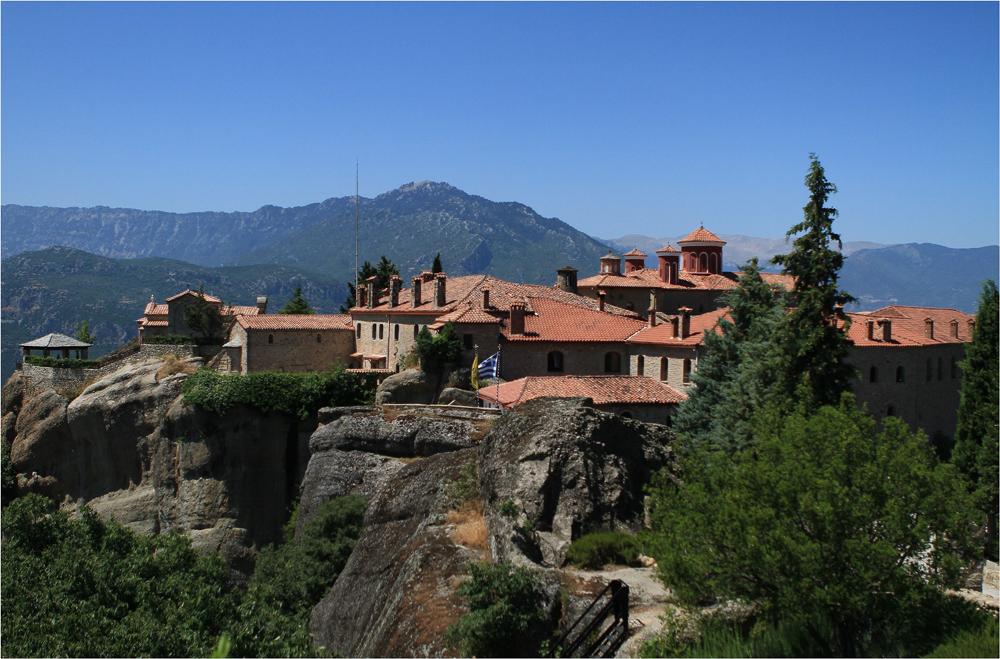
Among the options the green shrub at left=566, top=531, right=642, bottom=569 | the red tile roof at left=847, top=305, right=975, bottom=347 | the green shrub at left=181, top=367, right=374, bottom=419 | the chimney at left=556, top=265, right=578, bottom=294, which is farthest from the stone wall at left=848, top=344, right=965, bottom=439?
the green shrub at left=181, top=367, right=374, bottom=419

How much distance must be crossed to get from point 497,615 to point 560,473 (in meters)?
6.24

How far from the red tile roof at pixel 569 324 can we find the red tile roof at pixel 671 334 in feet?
4.22

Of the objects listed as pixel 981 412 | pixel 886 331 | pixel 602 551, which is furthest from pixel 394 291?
pixel 602 551

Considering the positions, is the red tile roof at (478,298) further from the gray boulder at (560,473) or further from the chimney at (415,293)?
the gray boulder at (560,473)

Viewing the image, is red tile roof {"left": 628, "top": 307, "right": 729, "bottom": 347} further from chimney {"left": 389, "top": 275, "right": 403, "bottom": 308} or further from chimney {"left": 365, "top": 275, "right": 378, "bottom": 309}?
chimney {"left": 365, "top": 275, "right": 378, "bottom": 309}

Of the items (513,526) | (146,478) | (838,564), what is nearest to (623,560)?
(513,526)

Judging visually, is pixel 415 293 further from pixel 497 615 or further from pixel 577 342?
pixel 497 615

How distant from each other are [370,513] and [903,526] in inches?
641

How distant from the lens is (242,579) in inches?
1614

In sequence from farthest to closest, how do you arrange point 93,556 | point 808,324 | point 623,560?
point 808,324 → point 93,556 → point 623,560

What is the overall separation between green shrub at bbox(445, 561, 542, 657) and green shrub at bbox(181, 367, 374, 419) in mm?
30144

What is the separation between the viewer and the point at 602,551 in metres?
17.8

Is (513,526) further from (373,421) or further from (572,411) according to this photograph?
(373,421)

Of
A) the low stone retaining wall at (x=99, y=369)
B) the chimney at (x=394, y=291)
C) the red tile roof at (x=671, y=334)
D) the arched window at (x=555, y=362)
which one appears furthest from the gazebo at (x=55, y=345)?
the red tile roof at (x=671, y=334)
